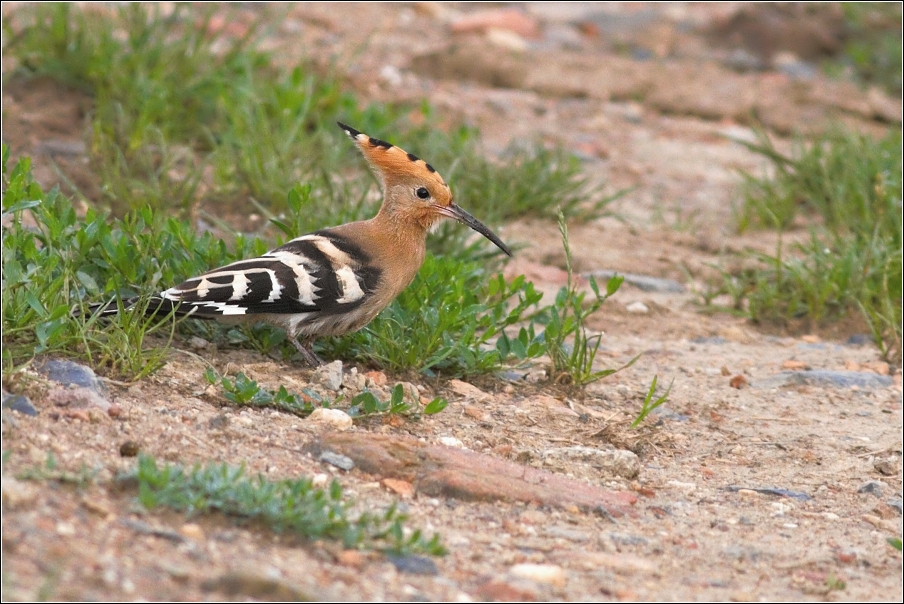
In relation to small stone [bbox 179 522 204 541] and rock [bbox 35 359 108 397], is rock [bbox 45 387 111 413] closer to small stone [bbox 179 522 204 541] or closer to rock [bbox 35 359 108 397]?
rock [bbox 35 359 108 397]

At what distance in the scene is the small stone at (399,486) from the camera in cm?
310

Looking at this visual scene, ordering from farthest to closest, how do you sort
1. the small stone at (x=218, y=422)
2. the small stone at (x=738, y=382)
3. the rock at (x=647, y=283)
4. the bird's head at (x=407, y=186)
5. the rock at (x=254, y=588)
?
the rock at (x=647, y=283), the small stone at (x=738, y=382), the bird's head at (x=407, y=186), the small stone at (x=218, y=422), the rock at (x=254, y=588)

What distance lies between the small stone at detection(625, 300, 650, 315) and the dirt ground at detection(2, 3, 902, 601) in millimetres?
13

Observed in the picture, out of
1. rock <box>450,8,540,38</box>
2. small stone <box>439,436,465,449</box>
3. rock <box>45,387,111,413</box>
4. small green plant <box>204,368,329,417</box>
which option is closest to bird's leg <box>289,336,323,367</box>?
small green plant <box>204,368,329,417</box>

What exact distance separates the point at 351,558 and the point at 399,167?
7.15ft

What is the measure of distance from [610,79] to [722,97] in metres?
0.79

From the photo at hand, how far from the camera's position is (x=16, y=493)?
2.53 meters

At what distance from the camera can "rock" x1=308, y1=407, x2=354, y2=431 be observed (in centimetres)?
352

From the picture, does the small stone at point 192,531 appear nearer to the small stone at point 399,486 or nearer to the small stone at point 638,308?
the small stone at point 399,486

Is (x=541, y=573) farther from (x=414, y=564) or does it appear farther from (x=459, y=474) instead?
(x=459, y=474)

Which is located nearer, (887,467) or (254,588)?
(254,588)

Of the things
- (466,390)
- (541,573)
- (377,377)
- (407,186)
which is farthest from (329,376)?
(541,573)

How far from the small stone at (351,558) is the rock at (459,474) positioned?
1.64 feet

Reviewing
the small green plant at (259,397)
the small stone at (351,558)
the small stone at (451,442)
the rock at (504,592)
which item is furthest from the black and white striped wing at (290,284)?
the rock at (504,592)
